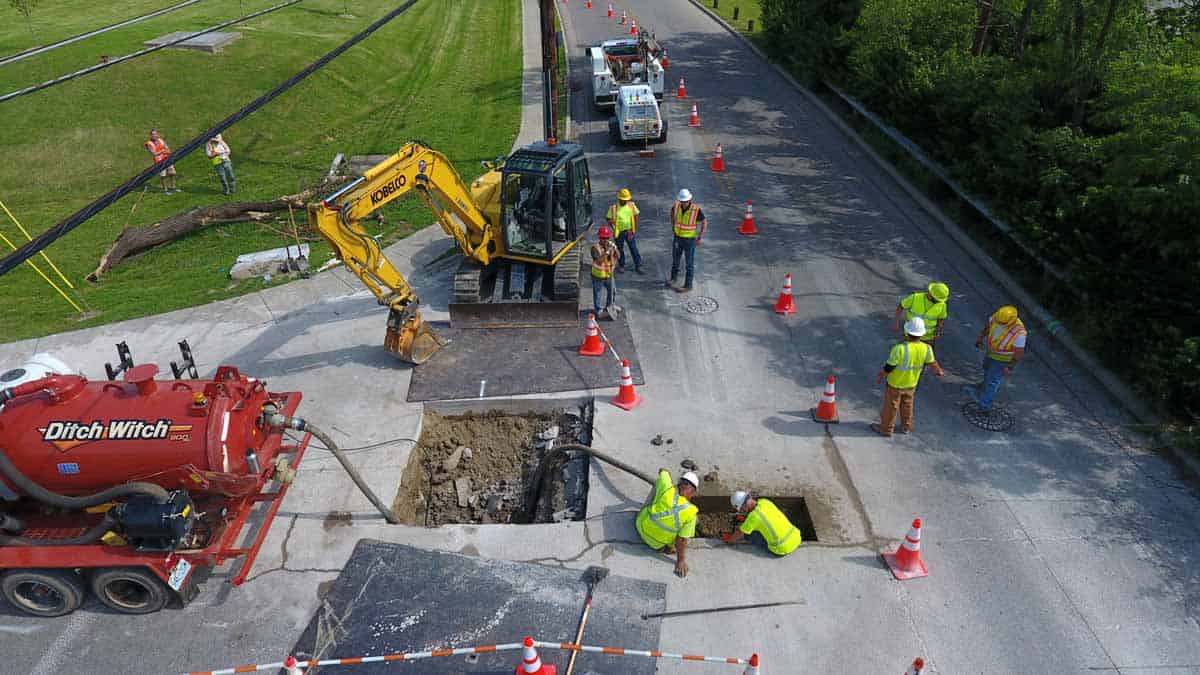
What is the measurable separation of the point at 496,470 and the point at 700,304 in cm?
507

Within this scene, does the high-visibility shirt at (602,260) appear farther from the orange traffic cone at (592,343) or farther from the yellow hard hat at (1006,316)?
the yellow hard hat at (1006,316)

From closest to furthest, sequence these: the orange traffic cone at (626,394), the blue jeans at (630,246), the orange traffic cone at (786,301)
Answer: the orange traffic cone at (626,394) < the orange traffic cone at (786,301) < the blue jeans at (630,246)

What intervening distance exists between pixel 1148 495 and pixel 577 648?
7.06m

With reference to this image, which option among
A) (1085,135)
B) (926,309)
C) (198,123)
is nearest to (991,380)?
(926,309)

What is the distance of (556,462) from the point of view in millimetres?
9688

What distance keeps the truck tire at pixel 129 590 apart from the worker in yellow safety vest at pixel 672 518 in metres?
5.10

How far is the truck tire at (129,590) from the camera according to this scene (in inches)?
292

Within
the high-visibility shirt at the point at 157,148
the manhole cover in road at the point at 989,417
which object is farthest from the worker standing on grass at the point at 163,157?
the manhole cover in road at the point at 989,417

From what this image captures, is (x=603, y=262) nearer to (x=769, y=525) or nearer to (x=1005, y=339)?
(x=769, y=525)

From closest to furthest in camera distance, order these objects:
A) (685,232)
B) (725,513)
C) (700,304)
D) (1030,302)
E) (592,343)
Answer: (725,513) → (592,343) → (1030,302) → (685,232) → (700,304)

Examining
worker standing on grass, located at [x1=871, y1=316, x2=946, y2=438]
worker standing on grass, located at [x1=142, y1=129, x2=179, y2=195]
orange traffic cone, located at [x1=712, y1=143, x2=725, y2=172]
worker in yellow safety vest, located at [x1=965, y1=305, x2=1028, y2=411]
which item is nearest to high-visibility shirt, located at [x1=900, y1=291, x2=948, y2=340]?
worker in yellow safety vest, located at [x1=965, y1=305, x2=1028, y2=411]

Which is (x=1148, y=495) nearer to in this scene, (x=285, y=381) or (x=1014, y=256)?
(x=1014, y=256)

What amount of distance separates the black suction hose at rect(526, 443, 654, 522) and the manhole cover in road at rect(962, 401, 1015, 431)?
4.64 m

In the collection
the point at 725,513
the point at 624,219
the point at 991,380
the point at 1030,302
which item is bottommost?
the point at 725,513
